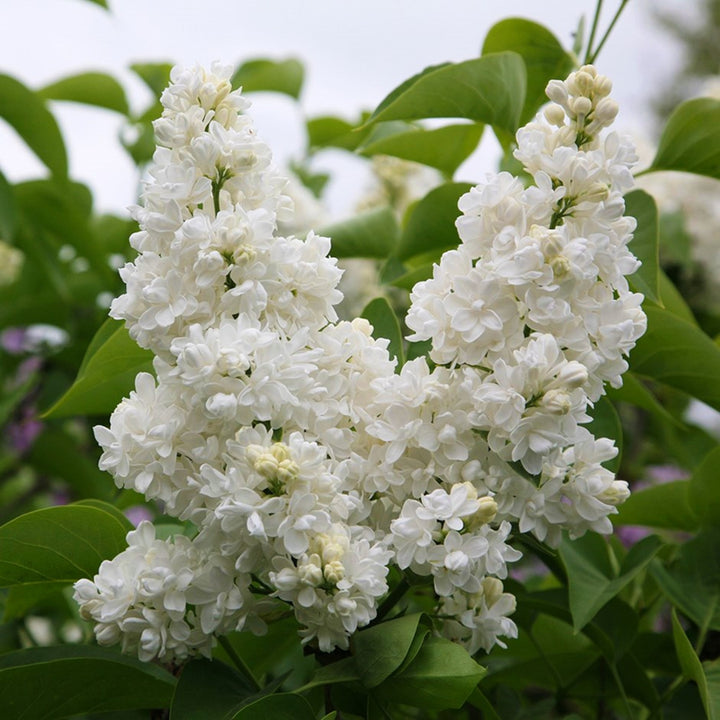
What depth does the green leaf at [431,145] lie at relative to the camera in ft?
3.43

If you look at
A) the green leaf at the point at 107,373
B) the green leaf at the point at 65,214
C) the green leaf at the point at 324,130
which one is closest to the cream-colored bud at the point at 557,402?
the green leaf at the point at 107,373

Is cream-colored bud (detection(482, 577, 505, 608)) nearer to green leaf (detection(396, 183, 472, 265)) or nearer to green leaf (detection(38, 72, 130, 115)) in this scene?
green leaf (detection(396, 183, 472, 265))

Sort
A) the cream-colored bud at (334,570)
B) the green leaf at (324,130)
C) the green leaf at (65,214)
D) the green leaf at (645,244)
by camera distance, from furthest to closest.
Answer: the green leaf at (324,130)
the green leaf at (65,214)
the green leaf at (645,244)
the cream-colored bud at (334,570)

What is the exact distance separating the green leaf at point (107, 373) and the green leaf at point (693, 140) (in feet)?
1.76

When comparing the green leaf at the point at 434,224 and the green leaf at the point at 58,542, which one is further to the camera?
the green leaf at the point at 434,224

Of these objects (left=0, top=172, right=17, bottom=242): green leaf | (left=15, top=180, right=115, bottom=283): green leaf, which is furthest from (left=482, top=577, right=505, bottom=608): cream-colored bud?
(left=15, top=180, right=115, bottom=283): green leaf

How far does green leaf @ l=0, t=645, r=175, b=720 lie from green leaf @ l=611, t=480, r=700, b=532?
439 mm

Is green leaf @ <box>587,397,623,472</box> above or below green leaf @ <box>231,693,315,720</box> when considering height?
above

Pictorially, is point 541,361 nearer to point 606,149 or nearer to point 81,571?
point 606,149

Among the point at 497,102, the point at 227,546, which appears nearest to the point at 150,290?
the point at 227,546

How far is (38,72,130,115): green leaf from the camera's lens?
5.07 feet

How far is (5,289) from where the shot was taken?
1.94 m

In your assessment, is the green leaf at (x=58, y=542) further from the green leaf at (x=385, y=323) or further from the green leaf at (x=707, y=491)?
the green leaf at (x=707, y=491)

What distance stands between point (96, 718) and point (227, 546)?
1.60ft
